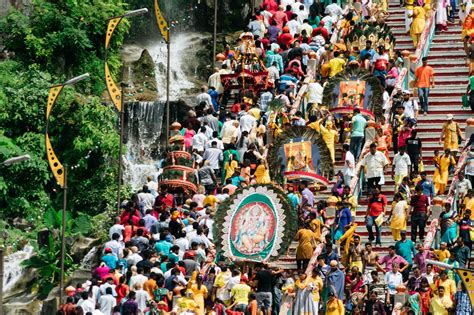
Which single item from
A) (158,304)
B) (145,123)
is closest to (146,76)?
(145,123)

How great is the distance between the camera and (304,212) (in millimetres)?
66938

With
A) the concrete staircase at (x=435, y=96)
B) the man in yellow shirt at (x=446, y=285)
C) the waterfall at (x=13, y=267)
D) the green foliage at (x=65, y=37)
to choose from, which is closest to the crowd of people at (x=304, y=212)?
the man in yellow shirt at (x=446, y=285)

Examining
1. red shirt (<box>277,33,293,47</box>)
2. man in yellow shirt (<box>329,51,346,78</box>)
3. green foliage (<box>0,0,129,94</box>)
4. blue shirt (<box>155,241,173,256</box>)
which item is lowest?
blue shirt (<box>155,241,173,256</box>)

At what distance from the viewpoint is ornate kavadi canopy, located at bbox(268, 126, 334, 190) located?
228ft

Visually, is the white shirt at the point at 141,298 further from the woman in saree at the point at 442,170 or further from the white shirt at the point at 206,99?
the white shirt at the point at 206,99

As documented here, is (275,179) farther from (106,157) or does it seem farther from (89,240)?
(106,157)

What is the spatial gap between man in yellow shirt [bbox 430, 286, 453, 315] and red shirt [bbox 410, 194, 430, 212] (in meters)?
4.40

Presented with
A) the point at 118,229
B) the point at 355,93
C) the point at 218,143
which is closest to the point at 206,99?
the point at 218,143

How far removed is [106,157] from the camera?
85438mm

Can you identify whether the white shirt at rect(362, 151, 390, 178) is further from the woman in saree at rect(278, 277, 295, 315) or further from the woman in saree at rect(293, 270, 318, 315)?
the woman in saree at rect(293, 270, 318, 315)

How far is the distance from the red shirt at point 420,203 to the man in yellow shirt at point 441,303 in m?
4.40

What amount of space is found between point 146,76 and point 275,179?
2219 cm

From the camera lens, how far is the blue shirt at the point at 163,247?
217ft

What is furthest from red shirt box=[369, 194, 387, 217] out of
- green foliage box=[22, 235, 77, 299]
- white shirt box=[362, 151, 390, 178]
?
green foliage box=[22, 235, 77, 299]
